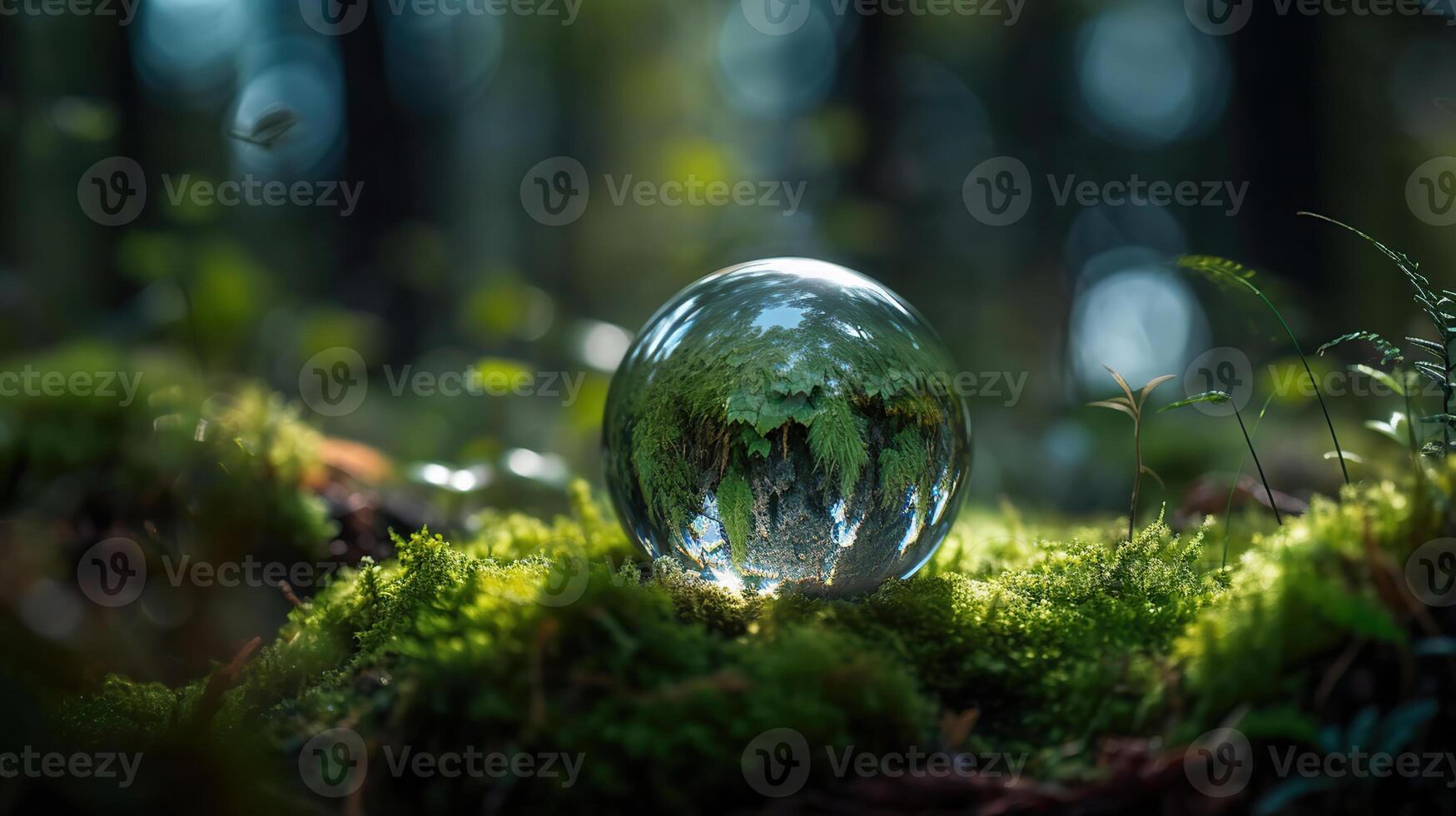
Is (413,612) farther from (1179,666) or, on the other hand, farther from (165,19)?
(165,19)

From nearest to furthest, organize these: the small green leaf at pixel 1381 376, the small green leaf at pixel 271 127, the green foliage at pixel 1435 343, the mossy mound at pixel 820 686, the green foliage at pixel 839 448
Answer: the mossy mound at pixel 820 686, the small green leaf at pixel 1381 376, the green foliage at pixel 1435 343, the green foliage at pixel 839 448, the small green leaf at pixel 271 127

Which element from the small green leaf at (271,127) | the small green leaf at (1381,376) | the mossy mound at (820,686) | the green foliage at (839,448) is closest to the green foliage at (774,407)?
the green foliage at (839,448)

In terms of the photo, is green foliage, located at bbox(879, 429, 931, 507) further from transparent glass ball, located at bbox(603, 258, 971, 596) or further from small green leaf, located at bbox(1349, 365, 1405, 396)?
small green leaf, located at bbox(1349, 365, 1405, 396)

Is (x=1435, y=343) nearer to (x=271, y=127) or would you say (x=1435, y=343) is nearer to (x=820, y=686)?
(x=820, y=686)


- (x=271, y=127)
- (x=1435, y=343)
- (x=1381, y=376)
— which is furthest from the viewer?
(x=271, y=127)

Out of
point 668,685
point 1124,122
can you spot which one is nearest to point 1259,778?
point 668,685

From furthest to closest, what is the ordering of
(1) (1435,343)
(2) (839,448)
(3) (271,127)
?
(3) (271,127), (2) (839,448), (1) (1435,343)

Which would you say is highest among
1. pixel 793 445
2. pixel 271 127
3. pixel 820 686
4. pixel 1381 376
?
pixel 271 127

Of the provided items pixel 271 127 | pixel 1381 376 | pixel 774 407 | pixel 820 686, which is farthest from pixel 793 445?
pixel 271 127

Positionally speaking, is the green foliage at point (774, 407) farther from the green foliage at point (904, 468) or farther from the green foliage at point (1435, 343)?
the green foliage at point (1435, 343)
